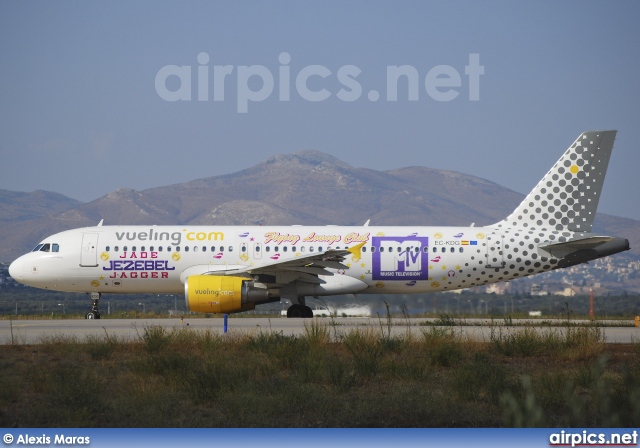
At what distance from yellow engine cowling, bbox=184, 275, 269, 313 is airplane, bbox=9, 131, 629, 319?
2005 millimetres

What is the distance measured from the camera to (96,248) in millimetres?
29062

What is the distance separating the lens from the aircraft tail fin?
2998 cm

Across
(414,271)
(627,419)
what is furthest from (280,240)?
(627,419)

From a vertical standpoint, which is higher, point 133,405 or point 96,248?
point 96,248

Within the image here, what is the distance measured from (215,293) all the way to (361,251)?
18.0ft

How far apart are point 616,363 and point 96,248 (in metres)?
17.7

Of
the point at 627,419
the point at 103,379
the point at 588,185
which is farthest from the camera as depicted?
the point at 588,185

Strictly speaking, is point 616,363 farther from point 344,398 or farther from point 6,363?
point 6,363

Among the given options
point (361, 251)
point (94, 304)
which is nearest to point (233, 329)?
point (361, 251)

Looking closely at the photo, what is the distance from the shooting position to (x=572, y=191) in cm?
2998

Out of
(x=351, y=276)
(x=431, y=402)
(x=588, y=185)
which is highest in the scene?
(x=588, y=185)

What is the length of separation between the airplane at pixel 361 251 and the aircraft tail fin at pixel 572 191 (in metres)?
0.03

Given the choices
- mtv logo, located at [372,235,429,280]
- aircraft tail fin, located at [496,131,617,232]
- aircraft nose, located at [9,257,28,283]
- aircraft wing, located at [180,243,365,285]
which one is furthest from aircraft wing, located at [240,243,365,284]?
aircraft nose, located at [9,257,28,283]

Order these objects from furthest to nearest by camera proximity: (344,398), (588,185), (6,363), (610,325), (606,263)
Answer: (606,263) < (588,185) < (610,325) < (6,363) < (344,398)
